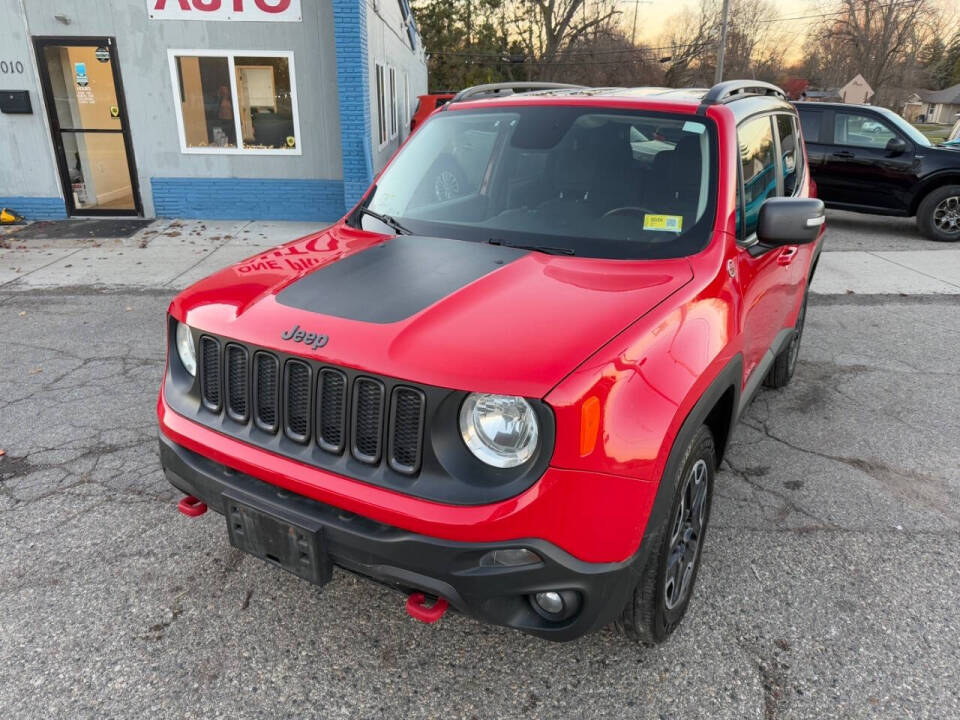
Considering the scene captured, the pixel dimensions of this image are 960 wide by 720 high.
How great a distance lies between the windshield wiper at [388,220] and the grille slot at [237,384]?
1032 mm

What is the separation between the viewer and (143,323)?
6043mm

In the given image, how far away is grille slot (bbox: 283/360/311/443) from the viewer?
84.2 inches

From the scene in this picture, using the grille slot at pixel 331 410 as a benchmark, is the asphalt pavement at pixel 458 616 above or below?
below

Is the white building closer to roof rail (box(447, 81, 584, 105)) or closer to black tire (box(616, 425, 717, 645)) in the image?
roof rail (box(447, 81, 584, 105))

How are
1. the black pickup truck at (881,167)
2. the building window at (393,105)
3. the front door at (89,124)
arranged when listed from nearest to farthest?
the front door at (89,124)
the black pickup truck at (881,167)
the building window at (393,105)

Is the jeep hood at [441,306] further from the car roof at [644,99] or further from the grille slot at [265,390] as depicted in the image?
the car roof at [644,99]

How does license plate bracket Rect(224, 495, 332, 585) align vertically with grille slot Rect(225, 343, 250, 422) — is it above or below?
below

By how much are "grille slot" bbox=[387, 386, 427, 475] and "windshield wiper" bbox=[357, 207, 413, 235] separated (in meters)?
1.26

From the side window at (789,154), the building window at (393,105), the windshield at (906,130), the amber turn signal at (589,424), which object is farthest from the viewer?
the building window at (393,105)

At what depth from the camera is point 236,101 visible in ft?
33.4

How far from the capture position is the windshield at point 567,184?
2811 mm

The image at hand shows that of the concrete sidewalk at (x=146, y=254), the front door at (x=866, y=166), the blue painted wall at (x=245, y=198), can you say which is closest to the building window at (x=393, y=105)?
the blue painted wall at (x=245, y=198)

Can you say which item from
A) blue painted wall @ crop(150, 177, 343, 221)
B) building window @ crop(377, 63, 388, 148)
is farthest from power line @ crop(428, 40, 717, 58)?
blue painted wall @ crop(150, 177, 343, 221)

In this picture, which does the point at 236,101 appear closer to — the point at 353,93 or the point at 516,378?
the point at 353,93
